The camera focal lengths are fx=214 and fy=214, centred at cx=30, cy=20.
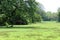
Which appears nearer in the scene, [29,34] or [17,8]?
[29,34]

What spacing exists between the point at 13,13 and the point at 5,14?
1692 mm

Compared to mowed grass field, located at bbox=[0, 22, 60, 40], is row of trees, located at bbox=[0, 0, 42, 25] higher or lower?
higher

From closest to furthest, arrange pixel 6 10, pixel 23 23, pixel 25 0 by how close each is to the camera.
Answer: pixel 6 10 < pixel 25 0 < pixel 23 23

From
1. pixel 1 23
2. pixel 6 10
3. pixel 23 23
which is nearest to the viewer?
pixel 6 10

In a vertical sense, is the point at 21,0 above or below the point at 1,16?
above

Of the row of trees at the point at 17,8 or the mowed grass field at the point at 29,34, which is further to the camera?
the row of trees at the point at 17,8

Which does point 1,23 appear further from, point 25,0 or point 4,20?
point 25,0

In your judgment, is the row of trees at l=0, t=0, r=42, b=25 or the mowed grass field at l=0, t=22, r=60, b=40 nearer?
the mowed grass field at l=0, t=22, r=60, b=40

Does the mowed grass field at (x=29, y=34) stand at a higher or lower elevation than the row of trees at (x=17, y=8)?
lower

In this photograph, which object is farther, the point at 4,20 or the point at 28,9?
the point at 4,20

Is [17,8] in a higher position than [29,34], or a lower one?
higher

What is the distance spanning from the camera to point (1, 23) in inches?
1960

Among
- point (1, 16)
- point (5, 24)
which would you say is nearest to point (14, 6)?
point (1, 16)

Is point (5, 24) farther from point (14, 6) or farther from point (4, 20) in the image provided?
point (14, 6)
